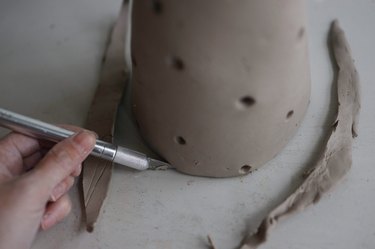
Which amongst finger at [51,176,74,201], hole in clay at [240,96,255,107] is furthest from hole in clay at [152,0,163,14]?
finger at [51,176,74,201]

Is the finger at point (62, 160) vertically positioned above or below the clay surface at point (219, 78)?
below

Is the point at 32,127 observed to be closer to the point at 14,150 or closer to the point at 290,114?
the point at 14,150

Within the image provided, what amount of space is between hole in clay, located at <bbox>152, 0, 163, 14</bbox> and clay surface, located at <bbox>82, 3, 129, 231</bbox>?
0.23m

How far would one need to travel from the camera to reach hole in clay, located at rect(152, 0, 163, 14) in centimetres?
50

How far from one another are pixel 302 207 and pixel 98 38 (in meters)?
0.46

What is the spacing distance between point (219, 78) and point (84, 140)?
0.58 feet

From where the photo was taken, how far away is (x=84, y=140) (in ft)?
1.84

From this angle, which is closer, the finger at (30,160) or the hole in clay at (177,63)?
the hole in clay at (177,63)

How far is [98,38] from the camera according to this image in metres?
0.83

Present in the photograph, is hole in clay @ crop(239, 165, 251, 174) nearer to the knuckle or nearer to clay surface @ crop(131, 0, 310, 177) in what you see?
clay surface @ crop(131, 0, 310, 177)

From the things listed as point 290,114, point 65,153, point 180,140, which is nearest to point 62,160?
point 65,153

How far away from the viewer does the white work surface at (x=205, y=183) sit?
1.93 ft

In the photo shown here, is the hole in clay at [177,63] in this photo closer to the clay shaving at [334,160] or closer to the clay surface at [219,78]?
the clay surface at [219,78]

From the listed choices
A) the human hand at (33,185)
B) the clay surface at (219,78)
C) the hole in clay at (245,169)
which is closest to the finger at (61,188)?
the human hand at (33,185)
